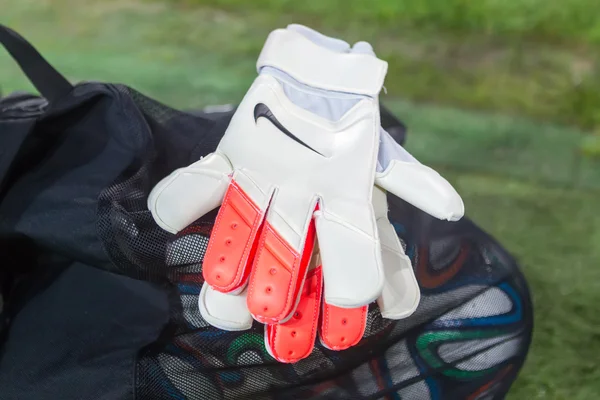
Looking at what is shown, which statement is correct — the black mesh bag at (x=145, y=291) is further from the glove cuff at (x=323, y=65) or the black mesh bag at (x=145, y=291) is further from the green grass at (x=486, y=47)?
the green grass at (x=486, y=47)

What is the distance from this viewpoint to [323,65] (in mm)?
583

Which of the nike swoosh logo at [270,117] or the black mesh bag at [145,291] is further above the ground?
the nike swoosh logo at [270,117]

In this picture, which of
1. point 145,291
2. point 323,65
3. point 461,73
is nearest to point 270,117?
point 323,65

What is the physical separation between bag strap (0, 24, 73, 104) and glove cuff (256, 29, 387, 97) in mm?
201

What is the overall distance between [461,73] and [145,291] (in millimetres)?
620

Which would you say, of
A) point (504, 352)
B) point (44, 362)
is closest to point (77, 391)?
point (44, 362)

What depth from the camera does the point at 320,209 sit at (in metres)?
0.51

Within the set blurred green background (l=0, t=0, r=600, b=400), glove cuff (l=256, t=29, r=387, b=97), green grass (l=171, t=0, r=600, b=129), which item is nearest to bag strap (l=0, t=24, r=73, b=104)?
glove cuff (l=256, t=29, r=387, b=97)

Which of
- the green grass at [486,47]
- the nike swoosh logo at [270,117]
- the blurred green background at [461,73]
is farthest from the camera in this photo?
the green grass at [486,47]

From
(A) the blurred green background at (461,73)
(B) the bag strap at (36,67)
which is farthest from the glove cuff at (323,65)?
(A) the blurred green background at (461,73)

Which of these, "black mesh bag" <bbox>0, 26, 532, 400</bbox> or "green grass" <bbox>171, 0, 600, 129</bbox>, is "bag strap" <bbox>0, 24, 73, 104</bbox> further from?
"green grass" <bbox>171, 0, 600, 129</bbox>

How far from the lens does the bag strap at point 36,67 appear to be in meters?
0.62

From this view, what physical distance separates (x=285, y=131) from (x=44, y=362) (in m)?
0.29

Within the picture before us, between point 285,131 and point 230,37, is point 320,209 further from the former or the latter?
point 230,37
